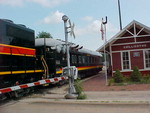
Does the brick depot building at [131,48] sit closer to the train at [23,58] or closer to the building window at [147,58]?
the building window at [147,58]

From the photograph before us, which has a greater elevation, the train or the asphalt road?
the train

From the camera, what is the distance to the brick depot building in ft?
61.5

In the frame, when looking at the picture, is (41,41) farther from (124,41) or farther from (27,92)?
(124,41)

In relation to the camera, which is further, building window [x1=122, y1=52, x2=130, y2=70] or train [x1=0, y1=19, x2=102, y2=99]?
building window [x1=122, y1=52, x2=130, y2=70]

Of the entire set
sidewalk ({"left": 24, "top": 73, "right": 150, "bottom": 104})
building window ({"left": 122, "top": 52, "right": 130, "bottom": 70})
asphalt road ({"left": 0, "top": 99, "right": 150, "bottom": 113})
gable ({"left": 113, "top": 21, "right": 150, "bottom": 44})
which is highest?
gable ({"left": 113, "top": 21, "right": 150, "bottom": 44})

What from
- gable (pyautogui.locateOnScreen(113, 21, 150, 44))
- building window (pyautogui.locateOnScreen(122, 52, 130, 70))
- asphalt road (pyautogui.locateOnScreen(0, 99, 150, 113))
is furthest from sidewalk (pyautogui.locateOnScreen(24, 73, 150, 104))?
gable (pyautogui.locateOnScreen(113, 21, 150, 44))

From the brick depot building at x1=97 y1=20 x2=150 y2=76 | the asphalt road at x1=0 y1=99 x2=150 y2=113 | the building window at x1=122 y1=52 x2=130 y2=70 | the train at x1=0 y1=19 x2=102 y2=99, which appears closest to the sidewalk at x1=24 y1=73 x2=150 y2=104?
the asphalt road at x1=0 y1=99 x2=150 y2=113

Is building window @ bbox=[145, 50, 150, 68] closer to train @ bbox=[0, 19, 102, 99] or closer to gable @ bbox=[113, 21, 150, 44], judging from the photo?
gable @ bbox=[113, 21, 150, 44]

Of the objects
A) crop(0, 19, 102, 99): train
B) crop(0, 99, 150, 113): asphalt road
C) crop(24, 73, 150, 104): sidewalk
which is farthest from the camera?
crop(0, 19, 102, 99): train

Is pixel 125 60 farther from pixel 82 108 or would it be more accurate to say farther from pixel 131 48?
pixel 82 108

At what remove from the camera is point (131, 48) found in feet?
62.7

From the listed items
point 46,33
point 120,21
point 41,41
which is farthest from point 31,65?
point 46,33

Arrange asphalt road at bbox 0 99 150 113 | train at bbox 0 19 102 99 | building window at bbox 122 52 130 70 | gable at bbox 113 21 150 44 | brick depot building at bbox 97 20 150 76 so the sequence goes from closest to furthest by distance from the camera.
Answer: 1. asphalt road at bbox 0 99 150 113
2. train at bbox 0 19 102 99
3. gable at bbox 113 21 150 44
4. brick depot building at bbox 97 20 150 76
5. building window at bbox 122 52 130 70

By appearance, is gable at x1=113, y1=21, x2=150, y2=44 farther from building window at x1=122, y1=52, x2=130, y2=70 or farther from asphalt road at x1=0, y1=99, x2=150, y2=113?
asphalt road at x1=0, y1=99, x2=150, y2=113
